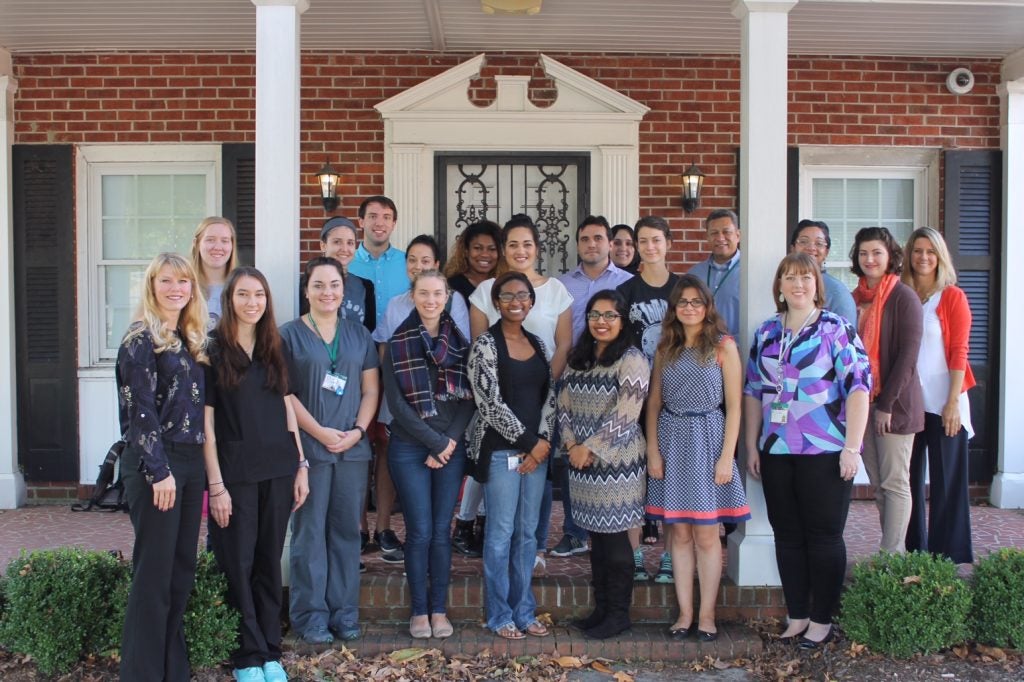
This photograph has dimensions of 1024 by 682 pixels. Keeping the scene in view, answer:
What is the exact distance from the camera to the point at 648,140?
6.46 metres

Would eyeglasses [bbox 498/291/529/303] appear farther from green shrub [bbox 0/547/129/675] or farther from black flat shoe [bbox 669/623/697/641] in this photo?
green shrub [bbox 0/547/129/675]

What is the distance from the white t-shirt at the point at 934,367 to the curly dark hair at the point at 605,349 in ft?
5.50

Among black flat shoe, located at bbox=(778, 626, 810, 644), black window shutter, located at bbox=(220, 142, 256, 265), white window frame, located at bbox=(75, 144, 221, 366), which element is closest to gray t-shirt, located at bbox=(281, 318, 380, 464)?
black flat shoe, located at bbox=(778, 626, 810, 644)

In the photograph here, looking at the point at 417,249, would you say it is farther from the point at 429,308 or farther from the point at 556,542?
the point at 556,542

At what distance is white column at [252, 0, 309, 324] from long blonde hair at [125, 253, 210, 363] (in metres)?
0.89

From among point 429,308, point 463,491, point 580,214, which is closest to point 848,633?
point 463,491

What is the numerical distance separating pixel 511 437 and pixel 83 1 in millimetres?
3857

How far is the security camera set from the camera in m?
6.49

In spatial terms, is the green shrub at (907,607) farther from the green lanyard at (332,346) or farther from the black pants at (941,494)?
the green lanyard at (332,346)

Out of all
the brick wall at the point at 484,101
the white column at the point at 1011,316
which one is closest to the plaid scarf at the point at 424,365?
the brick wall at the point at 484,101

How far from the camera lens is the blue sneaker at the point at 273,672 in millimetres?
3672

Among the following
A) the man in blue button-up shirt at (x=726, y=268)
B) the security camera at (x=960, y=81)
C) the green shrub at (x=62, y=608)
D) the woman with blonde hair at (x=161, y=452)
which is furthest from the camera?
the security camera at (x=960, y=81)

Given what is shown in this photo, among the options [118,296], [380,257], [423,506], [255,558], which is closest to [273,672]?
[255,558]

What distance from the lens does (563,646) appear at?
4.04 m
